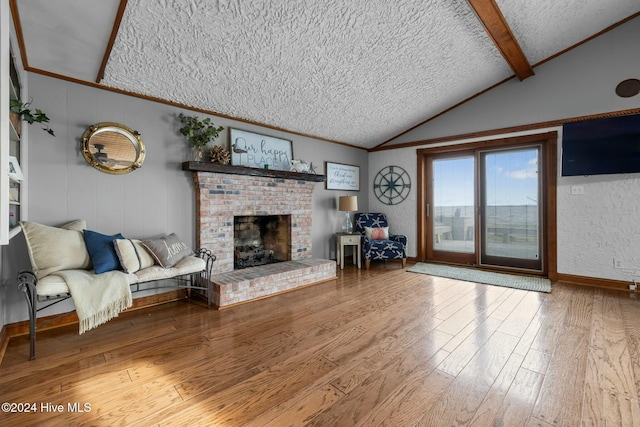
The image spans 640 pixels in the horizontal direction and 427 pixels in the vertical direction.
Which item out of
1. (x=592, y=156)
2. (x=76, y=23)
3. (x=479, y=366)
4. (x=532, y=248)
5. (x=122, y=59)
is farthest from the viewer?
(x=532, y=248)

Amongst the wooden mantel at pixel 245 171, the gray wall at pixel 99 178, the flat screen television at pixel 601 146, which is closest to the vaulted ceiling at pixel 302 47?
Result: the gray wall at pixel 99 178

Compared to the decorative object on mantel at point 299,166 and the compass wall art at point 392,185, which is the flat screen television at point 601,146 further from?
the decorative object on mantel at point 299,166

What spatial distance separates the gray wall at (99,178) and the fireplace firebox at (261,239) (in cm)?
71

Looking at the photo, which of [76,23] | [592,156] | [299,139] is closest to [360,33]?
[299,139]

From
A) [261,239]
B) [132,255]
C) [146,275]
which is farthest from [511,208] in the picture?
[132,255]

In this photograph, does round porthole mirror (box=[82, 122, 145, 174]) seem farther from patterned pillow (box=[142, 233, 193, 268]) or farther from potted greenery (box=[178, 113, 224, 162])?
patterned pillow (box=[142, 233, 193, 268])

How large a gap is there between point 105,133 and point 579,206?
5782 millimetres

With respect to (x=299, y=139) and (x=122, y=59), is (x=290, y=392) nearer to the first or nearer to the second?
(x=122, y=59)

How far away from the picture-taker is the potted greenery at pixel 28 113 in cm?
207

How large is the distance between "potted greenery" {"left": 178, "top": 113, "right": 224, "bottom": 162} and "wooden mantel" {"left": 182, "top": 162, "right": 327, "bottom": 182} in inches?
5.5

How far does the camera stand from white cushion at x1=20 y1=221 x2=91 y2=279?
7.35 feet

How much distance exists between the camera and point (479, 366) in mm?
1891

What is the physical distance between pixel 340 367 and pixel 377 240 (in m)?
3.33

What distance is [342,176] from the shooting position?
543 centimetres
